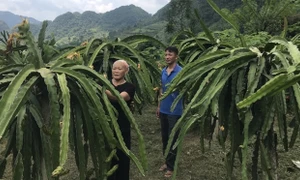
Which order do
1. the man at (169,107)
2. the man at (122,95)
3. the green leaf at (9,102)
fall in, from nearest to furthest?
the green leaf at (9,102)
the man at (122,95)
the man at (169,107)

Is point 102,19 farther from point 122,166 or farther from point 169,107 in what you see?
point 122,166

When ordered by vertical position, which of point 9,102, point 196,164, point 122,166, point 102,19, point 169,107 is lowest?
point 196,164

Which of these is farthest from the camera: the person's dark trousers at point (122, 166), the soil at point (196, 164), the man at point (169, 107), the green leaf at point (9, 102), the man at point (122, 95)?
the soil at point (196, 164)

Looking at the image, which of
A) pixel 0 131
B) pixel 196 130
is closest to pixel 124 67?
pixel 0 131

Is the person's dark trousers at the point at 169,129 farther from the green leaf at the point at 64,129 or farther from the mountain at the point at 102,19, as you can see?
the mountain at the point at 102,19

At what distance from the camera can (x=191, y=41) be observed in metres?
4.65

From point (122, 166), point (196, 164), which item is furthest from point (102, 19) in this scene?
point (122, 166)

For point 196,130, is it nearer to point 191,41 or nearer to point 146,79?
point 191,41

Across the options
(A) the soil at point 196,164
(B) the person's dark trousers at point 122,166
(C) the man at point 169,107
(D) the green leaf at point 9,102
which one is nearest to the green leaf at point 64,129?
(D) the green leaf at point 9,102

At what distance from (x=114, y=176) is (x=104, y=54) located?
1.77 m

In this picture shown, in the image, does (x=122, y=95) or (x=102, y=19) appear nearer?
(x=122, y=95)

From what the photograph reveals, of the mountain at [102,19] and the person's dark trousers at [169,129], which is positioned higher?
the mountain at [102,19]

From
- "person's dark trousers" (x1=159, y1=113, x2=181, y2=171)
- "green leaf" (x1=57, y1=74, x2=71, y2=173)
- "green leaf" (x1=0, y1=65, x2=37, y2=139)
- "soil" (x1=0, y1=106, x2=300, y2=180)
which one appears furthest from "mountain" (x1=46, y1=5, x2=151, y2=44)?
"green leaf" (x1=0, y1=65, x2=37, y2=139)

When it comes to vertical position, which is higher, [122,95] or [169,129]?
[122,95]
